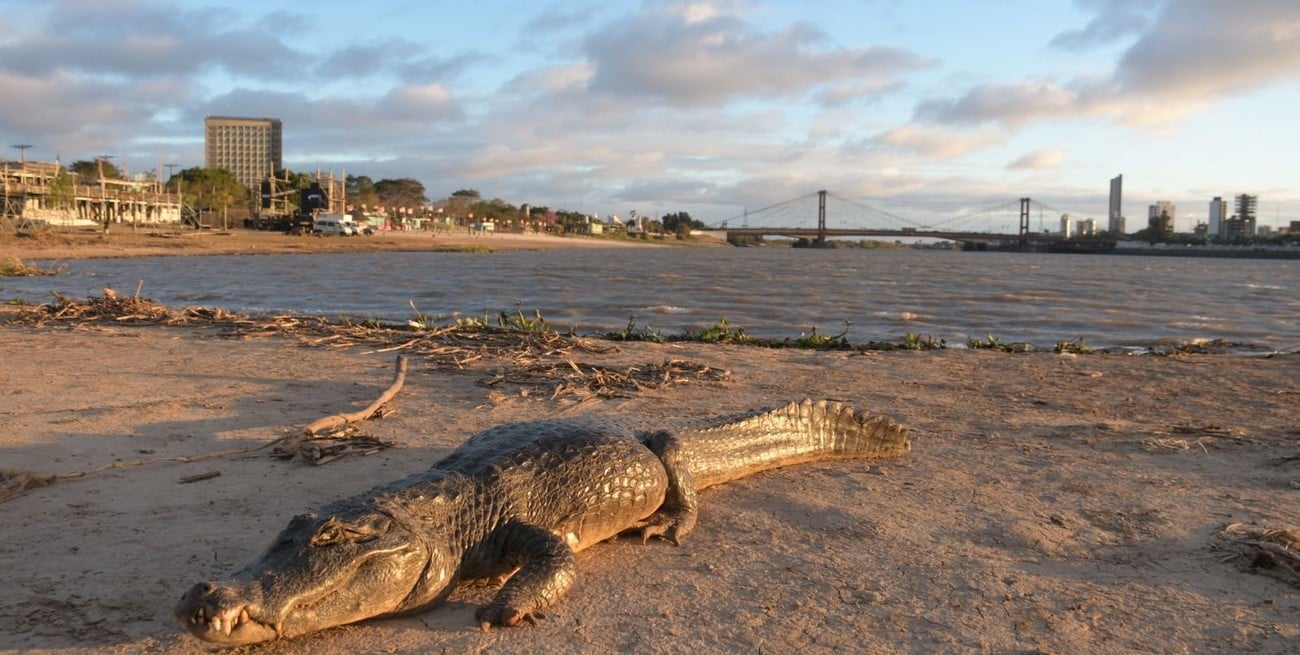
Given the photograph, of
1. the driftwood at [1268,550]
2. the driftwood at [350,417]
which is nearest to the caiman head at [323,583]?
the driftwood at [350,417]

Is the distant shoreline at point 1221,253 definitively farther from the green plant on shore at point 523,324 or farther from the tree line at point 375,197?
the green plant on shore at point 523,324

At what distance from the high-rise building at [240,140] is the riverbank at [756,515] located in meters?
146

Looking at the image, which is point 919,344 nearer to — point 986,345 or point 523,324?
point 986,345

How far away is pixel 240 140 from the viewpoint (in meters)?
140

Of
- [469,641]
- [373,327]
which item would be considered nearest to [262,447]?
[469,641]

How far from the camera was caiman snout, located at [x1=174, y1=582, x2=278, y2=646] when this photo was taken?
2.73 m

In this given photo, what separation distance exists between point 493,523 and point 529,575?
394 mm

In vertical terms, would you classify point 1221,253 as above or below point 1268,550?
above

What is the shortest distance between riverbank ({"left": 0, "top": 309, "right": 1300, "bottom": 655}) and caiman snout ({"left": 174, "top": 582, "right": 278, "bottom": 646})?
0.26 metres

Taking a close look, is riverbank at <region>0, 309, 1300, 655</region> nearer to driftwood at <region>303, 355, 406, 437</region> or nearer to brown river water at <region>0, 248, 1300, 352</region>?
driftwood at <region>303, 355, 406, 437</region>

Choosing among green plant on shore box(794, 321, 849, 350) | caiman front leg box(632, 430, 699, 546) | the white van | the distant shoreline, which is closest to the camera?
caiman front leg box(632, 430, 699, 546)

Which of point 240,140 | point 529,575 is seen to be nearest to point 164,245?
point 529,575

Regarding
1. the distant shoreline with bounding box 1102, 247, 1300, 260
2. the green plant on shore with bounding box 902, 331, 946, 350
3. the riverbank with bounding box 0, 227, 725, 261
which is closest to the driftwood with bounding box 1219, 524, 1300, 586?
the green plant on shore with bounding box 902, 331, 946, 350

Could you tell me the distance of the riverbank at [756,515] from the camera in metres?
3.23
